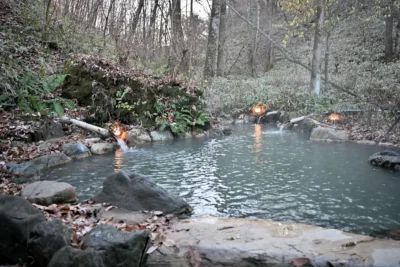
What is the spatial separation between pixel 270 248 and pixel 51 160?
6254 mm

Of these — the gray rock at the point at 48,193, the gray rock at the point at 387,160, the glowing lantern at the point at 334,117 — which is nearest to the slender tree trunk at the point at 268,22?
the glowing lantern at the point at 334,117

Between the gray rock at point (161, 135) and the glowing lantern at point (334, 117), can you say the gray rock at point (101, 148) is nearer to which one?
the gray rock at point (161, 135)

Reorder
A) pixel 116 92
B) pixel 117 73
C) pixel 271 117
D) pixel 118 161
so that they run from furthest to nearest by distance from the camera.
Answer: pixel 271 117 < pixel 117 73 < pixel 116 92 < pixel 118 161

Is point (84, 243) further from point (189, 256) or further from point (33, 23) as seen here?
point (33, 23)

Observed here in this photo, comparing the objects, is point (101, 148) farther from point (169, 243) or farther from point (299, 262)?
point (299, 262)

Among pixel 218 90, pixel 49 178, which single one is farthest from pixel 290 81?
pixel 49 178

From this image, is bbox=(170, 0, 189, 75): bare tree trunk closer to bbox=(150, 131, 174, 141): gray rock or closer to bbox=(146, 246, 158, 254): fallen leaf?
bbox=(150, 131, 174, 141): gray rock

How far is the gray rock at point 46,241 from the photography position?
331cm

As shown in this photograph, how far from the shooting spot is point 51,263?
3117mm

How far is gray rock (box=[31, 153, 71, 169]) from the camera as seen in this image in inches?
311

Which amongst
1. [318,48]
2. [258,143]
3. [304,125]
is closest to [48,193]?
[258,143]

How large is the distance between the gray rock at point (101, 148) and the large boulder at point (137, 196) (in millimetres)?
4381

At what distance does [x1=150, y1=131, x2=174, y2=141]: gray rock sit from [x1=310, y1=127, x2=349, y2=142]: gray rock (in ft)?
16.8

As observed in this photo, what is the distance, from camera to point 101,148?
382 inches
